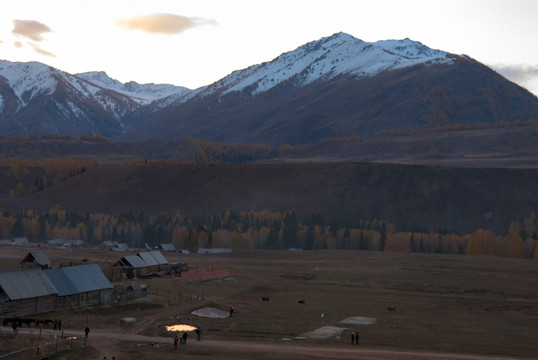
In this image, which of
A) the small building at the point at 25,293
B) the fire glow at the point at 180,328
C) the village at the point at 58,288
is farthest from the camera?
the village at the point at 58,288

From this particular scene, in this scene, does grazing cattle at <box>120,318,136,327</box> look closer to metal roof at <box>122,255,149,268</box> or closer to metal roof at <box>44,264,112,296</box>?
metal roof at <box>44,264,112,296</box>

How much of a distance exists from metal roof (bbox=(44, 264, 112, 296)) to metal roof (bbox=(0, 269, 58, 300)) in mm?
1240

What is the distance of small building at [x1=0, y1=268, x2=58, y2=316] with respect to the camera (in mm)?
63594

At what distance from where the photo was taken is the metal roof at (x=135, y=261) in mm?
96562

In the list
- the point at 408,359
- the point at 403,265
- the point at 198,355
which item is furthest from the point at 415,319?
the point at 403,265

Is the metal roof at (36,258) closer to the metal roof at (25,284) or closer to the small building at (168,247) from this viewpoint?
the metal roof at (25,284)

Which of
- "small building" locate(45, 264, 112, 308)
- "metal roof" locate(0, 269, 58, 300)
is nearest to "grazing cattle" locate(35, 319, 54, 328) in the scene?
"metal roof" locate(0, 269, 58, 300)

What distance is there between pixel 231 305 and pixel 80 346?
24764 mm

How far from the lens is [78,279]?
7269 cm

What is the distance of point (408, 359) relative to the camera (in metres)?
49.3

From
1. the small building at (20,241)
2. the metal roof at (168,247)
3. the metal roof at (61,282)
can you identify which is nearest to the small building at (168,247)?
the metal roof at (168,247)

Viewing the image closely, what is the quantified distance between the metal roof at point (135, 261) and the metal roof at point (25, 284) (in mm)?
26881

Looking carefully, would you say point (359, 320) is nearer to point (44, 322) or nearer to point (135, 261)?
point (44, 322)

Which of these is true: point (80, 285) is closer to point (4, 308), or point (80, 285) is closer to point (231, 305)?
point (4, 308)
